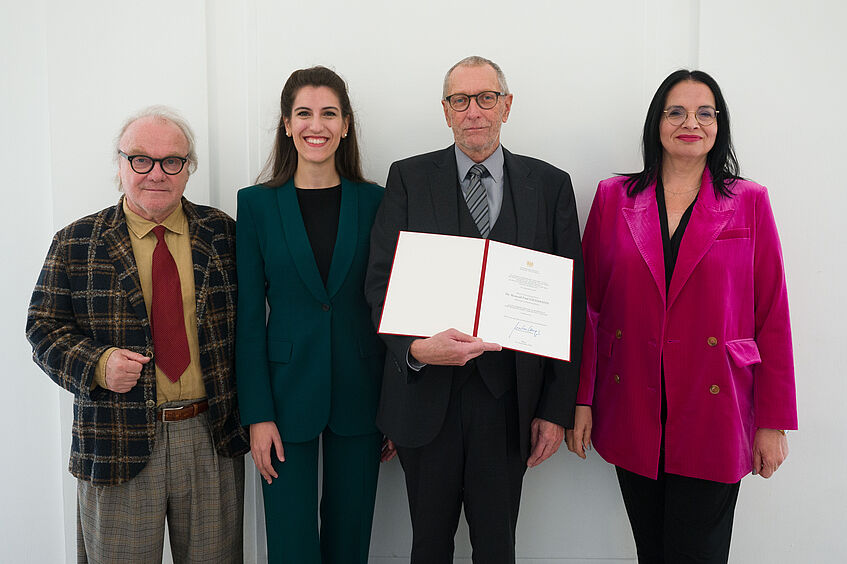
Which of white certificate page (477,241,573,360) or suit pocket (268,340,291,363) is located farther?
suit pocket (268,340,291,363)

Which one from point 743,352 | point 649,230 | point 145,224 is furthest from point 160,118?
point 743,352

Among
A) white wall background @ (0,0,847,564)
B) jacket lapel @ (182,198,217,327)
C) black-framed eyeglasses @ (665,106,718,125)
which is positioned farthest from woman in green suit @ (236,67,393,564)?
black-framed eyeglasses @ (665,106,718,125)

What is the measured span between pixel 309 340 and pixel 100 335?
65 centimetres

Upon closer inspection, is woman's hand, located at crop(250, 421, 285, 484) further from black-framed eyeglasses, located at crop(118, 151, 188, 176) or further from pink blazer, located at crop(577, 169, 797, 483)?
pink blazer, located at crop(577, 169, 797, 483)

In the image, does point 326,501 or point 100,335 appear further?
point 326,501

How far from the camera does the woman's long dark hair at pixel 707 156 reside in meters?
1.89

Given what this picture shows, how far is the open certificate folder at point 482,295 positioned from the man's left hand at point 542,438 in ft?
1.20

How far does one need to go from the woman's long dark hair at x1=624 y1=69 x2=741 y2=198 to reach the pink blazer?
35 mm

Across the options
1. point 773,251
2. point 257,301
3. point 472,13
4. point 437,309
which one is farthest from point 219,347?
point 773,251

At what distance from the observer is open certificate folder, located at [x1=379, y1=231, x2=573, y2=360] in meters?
1.62

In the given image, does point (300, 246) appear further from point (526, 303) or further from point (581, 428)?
point (581, 428)

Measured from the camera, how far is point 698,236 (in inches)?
71.4

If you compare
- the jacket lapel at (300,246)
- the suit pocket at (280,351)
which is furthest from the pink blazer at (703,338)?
the suit pocket at (280,351)
